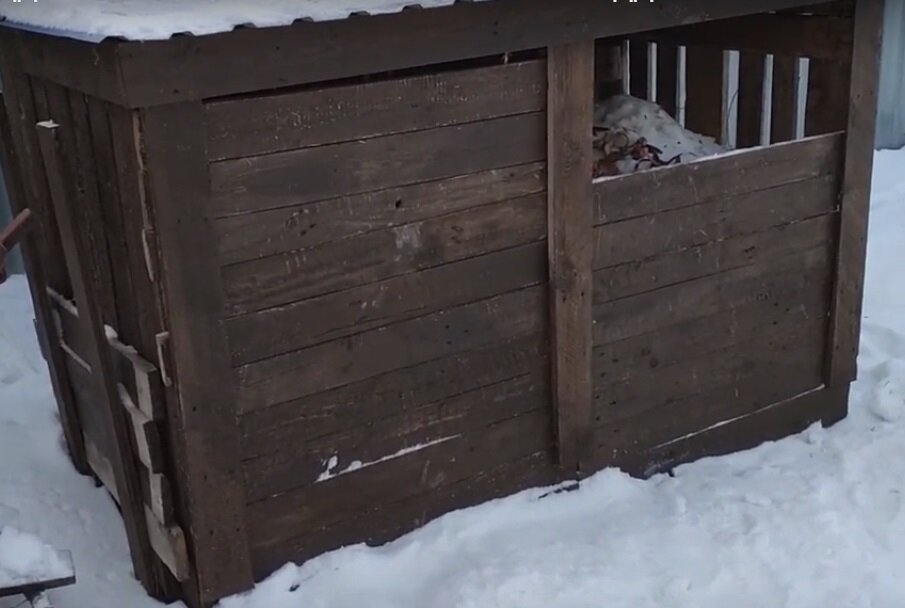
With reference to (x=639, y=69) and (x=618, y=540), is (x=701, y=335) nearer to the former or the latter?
(x=618, y=540)

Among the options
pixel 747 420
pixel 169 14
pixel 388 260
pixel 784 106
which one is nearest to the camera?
pixel 169 14

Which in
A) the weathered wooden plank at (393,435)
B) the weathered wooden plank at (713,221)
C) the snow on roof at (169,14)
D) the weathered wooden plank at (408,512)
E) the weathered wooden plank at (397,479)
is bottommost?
the weathered wooden plank at (408,512)

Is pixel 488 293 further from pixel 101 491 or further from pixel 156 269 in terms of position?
pixel 101 491

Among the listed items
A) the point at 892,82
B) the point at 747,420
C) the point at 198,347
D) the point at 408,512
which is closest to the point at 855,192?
the point at 747,420

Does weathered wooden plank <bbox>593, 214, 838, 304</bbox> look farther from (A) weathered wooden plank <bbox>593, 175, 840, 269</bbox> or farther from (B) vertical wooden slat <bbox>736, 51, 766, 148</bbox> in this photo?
(B) vertical wooden slat <bbox>736, 51, 766, 148</bbox>

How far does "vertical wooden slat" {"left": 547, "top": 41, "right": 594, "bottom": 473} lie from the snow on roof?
0.50 meters

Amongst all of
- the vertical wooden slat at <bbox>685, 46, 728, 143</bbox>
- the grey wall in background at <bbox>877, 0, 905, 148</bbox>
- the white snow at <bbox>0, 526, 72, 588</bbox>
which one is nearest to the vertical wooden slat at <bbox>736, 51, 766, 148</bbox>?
the vertical wooden slat at <bbox>685, 46, 728, 143</bbox>

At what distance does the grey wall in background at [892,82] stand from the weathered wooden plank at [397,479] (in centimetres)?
492

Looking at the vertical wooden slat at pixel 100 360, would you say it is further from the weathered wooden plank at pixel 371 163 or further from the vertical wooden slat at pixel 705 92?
the vertical wooden slat at pixel 705 92

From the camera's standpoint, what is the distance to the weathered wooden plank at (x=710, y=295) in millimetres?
3459

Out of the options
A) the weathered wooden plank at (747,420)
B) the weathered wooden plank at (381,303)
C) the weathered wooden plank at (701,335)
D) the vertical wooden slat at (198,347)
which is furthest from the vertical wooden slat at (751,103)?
the vertical wooden slat at (198,347)

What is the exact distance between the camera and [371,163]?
9.39 feet

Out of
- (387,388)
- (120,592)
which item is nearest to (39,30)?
(387,388)

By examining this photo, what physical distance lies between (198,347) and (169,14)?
31.3 inches
